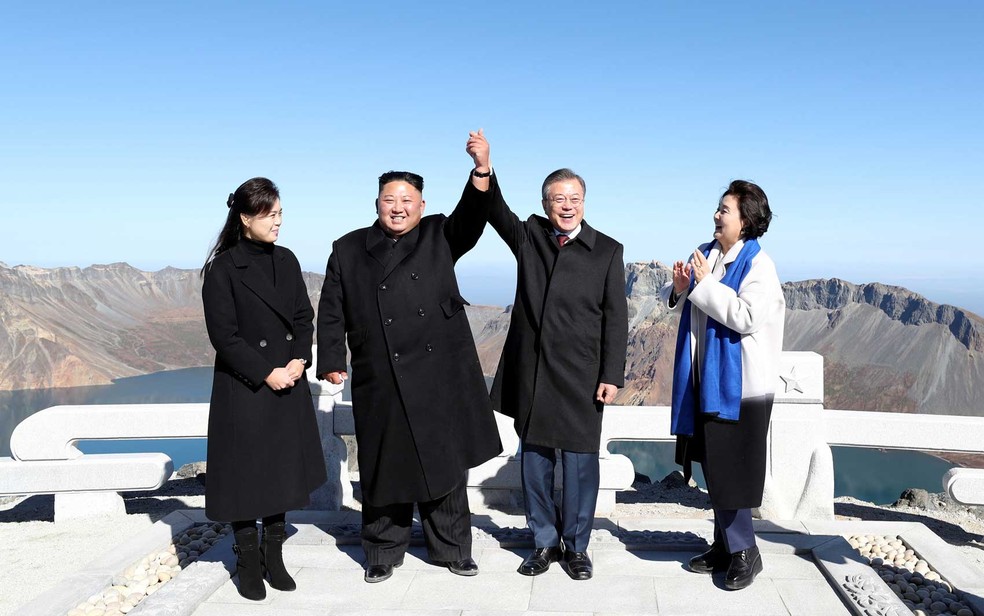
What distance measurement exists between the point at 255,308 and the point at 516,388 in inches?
48.2

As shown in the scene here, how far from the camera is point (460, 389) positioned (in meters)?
3.66

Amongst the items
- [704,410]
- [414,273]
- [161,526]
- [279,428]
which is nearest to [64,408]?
[161,526]

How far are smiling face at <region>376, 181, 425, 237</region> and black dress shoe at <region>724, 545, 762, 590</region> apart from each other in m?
2.11

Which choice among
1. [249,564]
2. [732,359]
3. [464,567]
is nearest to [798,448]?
[732,359]

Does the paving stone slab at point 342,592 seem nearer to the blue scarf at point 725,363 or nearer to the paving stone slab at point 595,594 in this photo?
the paving stone slab at point 595,594

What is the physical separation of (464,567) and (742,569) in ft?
4.16

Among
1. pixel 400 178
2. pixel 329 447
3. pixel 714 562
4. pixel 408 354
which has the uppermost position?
pixel 400 178

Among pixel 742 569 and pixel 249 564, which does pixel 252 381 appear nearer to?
pixel 249 564

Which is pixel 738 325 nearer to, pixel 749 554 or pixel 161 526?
pixel 749 554

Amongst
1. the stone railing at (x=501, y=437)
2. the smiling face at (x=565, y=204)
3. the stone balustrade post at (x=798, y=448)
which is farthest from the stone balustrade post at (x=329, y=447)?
the stone balustrade post at (x=798, y=448)

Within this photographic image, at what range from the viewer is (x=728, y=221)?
3.43 metres

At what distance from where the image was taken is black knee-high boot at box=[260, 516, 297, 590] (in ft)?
11.9

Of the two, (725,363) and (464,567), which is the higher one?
(725,363)

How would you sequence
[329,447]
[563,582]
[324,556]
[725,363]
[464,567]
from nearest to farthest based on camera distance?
[725,363] < [563,582] < [464,567] < [324,556] < [329,447]
